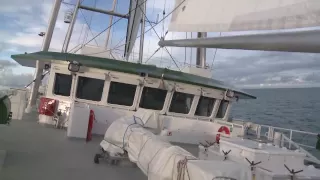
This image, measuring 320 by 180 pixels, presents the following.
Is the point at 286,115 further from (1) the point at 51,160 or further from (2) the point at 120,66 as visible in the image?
(1) the point at 51,160

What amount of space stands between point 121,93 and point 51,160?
5.06 m

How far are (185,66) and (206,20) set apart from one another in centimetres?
942

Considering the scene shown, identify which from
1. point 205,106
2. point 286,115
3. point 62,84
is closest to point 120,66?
point 62,84

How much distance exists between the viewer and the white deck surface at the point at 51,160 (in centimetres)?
593

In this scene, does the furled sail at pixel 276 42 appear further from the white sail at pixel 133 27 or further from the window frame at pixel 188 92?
the white sail at pixel 133 27

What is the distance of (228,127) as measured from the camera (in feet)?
37.3

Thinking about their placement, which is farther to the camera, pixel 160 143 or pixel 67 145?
pixel 67 145

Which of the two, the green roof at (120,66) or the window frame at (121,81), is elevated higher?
the green roof at (120,66)

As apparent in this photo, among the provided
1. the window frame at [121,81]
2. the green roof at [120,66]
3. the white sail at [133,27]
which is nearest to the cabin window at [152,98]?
the window frame at [121,81]

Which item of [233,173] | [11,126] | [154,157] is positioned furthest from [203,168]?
[11,126]

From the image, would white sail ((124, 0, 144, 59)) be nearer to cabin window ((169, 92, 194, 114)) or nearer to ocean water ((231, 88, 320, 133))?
cabin window ((169, 92, 194, 114))

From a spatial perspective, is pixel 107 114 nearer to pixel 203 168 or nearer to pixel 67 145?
pixel 67 145

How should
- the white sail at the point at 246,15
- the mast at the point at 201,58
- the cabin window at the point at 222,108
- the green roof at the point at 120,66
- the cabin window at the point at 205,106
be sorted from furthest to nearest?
the mast at the point at 201,58, the cabin window at the point at 222,108, the cabin window at the point at 205,106, the green roof at the point at 120,66, the white sail at the point at 246,15

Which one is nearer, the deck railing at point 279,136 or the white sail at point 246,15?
the white sail at point 246,15
